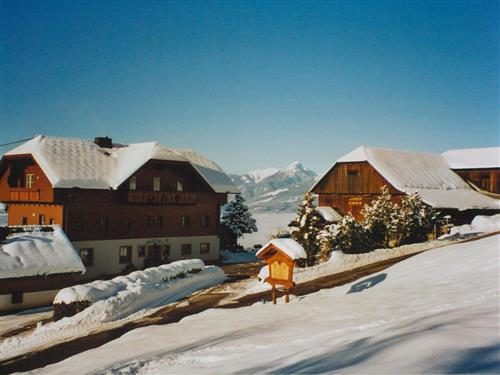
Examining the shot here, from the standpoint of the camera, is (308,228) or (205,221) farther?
(205,221)

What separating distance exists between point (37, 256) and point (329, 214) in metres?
27.5

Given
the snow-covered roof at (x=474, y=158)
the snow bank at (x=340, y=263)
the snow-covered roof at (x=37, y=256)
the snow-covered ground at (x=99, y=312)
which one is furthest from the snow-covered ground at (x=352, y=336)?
the snow-covered roof at (x=474, y=158)

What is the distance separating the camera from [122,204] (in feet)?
123

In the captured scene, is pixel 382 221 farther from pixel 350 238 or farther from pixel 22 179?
pixel 22 179

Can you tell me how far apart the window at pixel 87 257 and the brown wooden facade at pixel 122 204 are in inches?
38.9

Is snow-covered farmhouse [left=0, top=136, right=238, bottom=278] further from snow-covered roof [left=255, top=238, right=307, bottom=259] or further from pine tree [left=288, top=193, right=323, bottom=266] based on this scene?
snow-covered roof [left=255, top=238, right=307, bottom=259]

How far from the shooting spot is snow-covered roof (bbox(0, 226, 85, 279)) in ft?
84.6

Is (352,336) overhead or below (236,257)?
overhead

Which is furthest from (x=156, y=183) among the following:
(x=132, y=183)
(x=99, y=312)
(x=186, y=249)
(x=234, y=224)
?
(x=99, y=312)

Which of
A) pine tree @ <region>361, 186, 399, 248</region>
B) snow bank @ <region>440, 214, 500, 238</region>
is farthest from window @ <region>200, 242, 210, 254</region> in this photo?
snow bank @ <region>440, 214, 500, 238</region>

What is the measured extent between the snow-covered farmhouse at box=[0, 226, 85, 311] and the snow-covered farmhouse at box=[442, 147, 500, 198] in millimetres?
43064

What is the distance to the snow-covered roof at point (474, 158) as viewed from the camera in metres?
49.5

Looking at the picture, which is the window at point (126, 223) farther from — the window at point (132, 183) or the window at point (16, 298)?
the window at point (16, 298)

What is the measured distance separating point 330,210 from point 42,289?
93.7 ft
